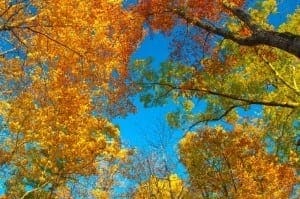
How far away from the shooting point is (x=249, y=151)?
29016 mm

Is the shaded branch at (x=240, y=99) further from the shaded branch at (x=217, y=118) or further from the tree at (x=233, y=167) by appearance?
the tree at (x=233, y=167)

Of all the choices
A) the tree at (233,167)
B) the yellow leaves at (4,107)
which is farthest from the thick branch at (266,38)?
the tree at (233,167)

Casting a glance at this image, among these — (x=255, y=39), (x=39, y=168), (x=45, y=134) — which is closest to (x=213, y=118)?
(x=45, y=134)

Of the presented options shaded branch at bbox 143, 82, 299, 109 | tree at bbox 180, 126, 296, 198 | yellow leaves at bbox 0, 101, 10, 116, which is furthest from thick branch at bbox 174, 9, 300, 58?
tree at bbox 180, 126, 296, 198

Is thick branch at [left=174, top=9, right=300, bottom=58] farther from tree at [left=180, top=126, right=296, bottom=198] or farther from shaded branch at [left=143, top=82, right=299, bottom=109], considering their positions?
tree at [left=180, top=126, right=296, bottom=198]

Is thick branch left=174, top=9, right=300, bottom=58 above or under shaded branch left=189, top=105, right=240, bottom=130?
under

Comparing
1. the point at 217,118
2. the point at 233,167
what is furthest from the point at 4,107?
the point at 233,167

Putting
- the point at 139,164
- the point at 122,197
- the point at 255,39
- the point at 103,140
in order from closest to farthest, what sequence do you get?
the point at 255,39, the point at 103,140, the point at 139,164, the point at 122,197

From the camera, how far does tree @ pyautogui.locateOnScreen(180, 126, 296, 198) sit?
2742cm

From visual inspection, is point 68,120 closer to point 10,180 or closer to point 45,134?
point 45,134

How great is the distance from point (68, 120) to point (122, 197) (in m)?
12.8

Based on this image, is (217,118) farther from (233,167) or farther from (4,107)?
(233,167)

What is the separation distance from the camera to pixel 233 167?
29.8m

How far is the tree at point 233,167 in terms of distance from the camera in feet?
90.0
